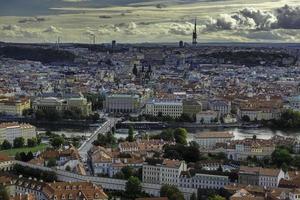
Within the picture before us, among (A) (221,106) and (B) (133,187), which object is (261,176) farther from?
(A) (221,106)

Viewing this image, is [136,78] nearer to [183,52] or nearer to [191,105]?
[191,105]

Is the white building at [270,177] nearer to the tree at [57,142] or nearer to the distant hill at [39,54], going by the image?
the tree at [57,142]

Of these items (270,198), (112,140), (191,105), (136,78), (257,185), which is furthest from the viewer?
(136,78)

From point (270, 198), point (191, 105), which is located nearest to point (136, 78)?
point (191, 105)

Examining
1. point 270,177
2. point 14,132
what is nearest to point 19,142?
point 14,132

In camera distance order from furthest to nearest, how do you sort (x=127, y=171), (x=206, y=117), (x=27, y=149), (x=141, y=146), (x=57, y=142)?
1. (x=206, y=117)
2. (x=27, y=149)
3. (x=57, y=142)
4. (x=141, y=146)
5. (x=127, y=171)

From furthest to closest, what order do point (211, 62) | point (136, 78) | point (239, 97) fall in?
1. point (211, 62)
2. point (136, 78)
3. point (239, 97)

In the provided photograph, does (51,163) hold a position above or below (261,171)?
below
